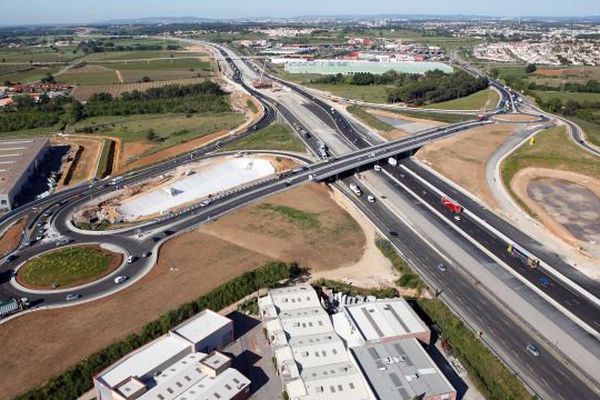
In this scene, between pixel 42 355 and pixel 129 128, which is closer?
pixel 42 355

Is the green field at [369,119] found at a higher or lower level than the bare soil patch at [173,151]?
higher

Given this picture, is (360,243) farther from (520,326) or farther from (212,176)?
(212,176)

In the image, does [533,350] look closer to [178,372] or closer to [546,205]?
[178,372]

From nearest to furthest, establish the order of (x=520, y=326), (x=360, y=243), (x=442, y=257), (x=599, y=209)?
(x=520, y=326)
(x=442, y=257)
(x=360, y=243)
(x=599, y=209)

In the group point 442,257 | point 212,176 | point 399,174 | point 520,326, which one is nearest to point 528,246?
point 442,257

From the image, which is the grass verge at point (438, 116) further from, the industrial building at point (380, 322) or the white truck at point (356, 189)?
the industrial building at point (380, 322)

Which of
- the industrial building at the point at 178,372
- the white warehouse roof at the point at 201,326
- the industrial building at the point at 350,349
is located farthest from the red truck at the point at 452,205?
the industrial building at the point at 178,372

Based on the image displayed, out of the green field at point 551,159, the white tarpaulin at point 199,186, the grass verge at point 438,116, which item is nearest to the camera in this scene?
the white tarpaulin at point 199,186
